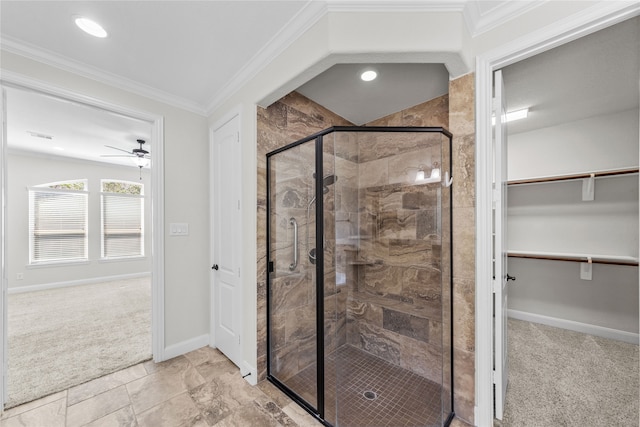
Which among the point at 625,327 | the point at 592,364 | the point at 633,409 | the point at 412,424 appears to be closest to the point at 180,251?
the point at 412,424

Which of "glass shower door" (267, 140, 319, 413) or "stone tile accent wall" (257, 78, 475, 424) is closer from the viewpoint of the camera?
"stone tile accent wall" (257, 78, 475, 424)

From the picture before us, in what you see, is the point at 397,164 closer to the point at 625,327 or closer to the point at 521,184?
the point at 521,184

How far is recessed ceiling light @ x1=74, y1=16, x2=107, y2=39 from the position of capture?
5.27 feet

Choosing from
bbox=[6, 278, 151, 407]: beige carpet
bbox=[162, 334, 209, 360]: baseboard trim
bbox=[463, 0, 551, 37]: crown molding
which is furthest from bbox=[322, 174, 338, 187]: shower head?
bbox=[6, 278, 151, 407]: beige carpet

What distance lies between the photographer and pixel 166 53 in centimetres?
192

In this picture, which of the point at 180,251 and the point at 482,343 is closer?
the point at 482,343

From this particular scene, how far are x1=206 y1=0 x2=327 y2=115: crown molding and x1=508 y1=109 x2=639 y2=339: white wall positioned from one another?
3298mm

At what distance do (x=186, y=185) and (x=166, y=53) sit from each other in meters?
1.17

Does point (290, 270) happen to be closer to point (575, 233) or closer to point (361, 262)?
point (361, 262)

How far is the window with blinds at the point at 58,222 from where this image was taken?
5016mm

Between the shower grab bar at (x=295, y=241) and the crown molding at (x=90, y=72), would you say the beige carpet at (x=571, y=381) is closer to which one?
the shower grab bar at (x=295, y=241)

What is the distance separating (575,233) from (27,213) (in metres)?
8.81

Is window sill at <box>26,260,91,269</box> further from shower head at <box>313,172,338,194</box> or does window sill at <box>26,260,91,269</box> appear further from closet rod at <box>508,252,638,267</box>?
closet rod at <box>508,252,638,267</box>

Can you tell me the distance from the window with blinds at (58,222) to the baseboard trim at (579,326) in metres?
8.00
